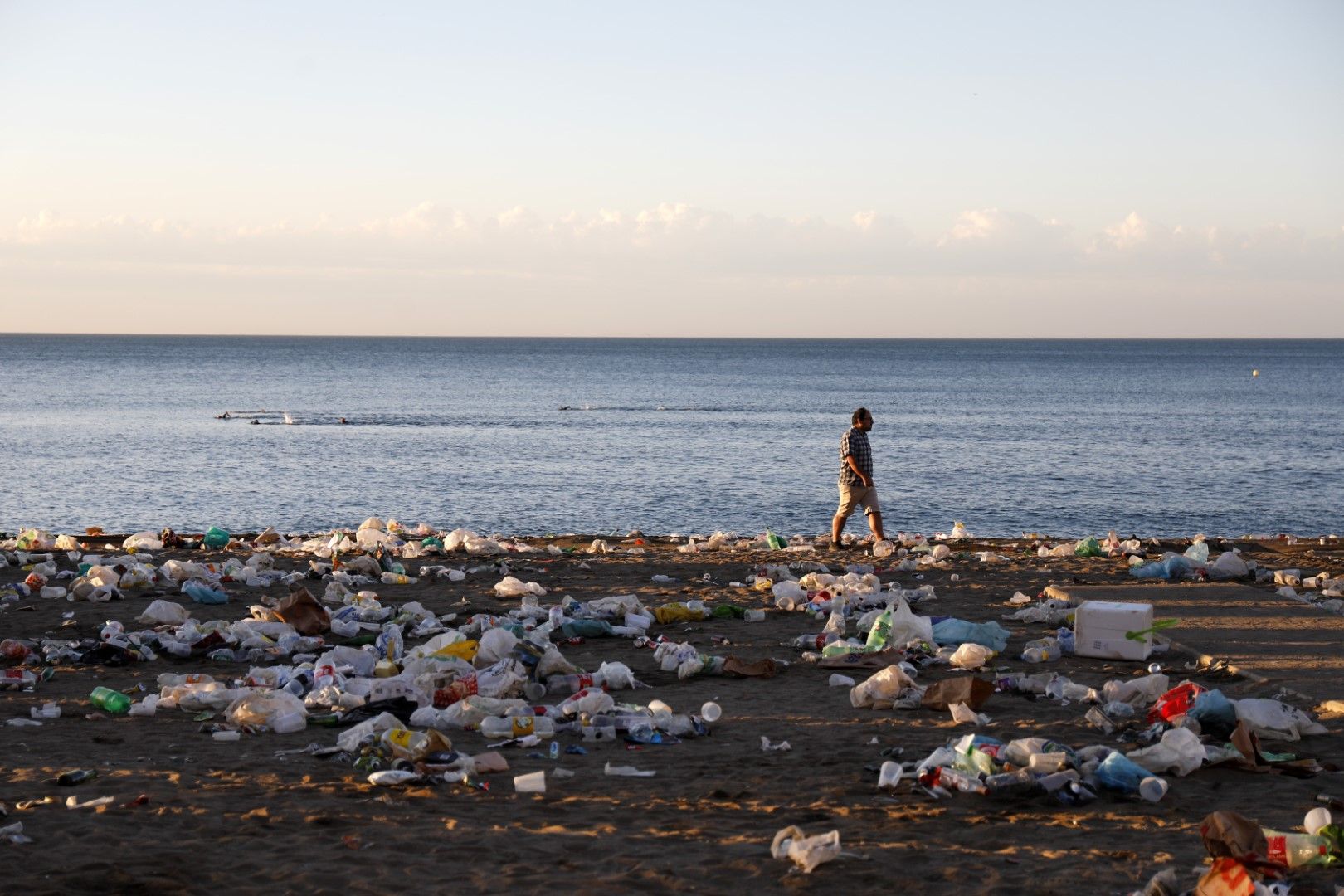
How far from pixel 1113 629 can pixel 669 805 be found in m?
4.25

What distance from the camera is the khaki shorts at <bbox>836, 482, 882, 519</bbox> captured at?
1449 centimetres

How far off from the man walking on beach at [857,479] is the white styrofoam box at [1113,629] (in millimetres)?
5658

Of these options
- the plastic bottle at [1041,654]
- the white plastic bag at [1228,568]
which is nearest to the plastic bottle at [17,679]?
the plastic bottle at [1041,654]

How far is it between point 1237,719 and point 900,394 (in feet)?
217

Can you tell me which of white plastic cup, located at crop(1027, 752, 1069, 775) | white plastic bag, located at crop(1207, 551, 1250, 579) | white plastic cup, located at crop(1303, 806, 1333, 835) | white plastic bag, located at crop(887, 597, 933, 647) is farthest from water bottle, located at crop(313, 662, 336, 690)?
white plastic bag, located at crop(1207, 551, 1250, 579)

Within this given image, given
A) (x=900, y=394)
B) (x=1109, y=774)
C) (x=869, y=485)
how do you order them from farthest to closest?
(x=900, y=394)
(x=869, y=485)
(x=1109, y=774)

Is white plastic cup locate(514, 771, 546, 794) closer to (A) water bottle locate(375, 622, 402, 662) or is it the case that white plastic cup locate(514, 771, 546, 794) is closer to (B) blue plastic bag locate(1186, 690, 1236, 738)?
(A) water bottle locate(375, 622, 402, 662)

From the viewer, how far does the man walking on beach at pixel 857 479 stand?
14289 millimetres

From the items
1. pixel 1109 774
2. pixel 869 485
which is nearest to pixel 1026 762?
pixel 1109 774

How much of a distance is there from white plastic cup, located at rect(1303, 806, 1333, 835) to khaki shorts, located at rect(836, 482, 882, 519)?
952 centimetres

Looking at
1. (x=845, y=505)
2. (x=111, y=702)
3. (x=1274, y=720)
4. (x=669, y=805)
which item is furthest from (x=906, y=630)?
(x=845, y=505)

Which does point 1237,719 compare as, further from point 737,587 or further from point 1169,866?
point 737,587

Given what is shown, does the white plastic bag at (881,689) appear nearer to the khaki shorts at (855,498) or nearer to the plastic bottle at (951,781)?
the plastic bottle at (951,781)

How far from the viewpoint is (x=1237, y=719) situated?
21.4 ft
